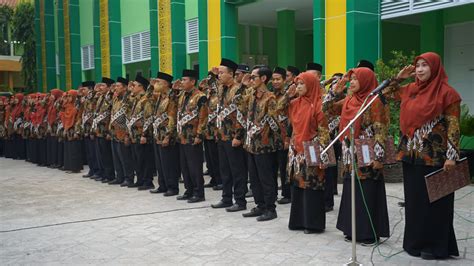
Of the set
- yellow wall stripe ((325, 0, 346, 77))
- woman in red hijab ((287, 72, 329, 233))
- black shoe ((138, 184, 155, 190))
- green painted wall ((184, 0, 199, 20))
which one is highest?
green painted wall ((184, 0, 199, 20))

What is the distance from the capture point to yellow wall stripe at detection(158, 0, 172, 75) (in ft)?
45.8

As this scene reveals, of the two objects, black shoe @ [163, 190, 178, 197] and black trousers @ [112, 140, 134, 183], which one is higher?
black trousers @ [112, 140, 134, 183]

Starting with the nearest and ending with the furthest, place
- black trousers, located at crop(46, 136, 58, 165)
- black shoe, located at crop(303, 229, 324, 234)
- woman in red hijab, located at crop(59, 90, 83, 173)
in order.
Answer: black shoe, located at crop(303, 229, 324, 234) → woman in red hijab, located at crop(59, 90, 83, 173) → black trousers, located at crop(46, 136, 58, 165)

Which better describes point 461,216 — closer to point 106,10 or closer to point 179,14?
point 179,14

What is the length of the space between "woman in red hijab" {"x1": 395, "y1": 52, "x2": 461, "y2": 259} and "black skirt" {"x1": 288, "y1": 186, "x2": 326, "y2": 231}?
97cm

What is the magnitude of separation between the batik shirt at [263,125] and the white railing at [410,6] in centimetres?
411

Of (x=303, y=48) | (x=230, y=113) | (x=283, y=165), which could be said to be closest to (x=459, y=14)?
(x=303, y=48)

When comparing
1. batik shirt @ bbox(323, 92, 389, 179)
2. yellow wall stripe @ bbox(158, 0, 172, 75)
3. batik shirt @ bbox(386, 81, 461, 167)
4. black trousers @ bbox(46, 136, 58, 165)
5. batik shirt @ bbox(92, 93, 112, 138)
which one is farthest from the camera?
yellow wall stripe @ bbox(158, 0, 172, 75)

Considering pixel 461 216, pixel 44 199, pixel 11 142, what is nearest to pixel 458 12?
pixel 461 216

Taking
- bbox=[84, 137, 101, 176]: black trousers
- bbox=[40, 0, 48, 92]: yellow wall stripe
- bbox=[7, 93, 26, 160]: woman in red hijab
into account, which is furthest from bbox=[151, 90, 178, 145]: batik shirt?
bbox=[40, 0, 48, 92]: yellow wall stripe

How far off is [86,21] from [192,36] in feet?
20.1

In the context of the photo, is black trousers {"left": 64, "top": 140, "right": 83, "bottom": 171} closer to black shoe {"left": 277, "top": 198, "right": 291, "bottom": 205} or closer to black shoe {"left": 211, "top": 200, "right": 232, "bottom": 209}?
black shoe {"left": 211, "top": 200, "right": 232, "bottom": 209}

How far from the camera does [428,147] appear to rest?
4.14 meters

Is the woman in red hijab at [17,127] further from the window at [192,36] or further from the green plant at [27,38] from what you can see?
the green plant at [27,38]
